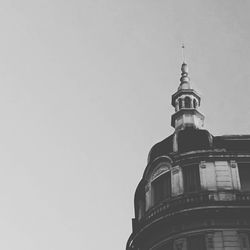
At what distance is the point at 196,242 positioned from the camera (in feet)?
115

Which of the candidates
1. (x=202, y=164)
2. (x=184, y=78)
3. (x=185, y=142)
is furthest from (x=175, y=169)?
(x=184, y=78)

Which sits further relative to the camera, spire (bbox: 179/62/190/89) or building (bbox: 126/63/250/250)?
spire (bbox: 179/62/190/89)

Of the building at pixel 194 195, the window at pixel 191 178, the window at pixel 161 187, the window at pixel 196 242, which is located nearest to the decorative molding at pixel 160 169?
the building at pixel 194 195

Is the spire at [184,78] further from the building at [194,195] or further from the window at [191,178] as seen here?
the window at [191,178]

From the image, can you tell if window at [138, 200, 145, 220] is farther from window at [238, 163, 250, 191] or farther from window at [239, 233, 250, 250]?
window at [239, 233, 250, 250]

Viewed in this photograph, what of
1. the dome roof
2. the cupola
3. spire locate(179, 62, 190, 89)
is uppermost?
spire locate(179, 62, 190, 89)

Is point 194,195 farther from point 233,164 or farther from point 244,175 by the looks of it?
point 244,175

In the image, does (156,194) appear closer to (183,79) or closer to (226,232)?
(226,232)

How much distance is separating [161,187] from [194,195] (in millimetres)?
3761

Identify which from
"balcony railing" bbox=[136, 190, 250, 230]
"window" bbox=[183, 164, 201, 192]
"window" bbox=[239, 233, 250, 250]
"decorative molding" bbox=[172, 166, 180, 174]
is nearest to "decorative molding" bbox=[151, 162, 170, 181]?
"decorative molding" bbox=[172, 166, 180, 174]

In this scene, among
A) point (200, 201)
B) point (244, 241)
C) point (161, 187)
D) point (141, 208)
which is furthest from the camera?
point (141, 208)

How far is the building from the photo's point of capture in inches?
1384

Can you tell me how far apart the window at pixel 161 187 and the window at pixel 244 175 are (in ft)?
15.8

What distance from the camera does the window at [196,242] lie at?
114ft
